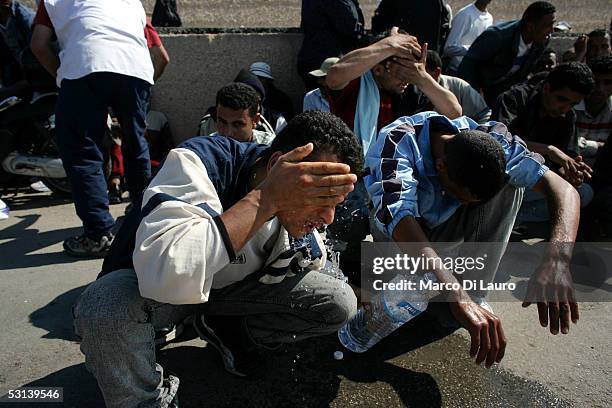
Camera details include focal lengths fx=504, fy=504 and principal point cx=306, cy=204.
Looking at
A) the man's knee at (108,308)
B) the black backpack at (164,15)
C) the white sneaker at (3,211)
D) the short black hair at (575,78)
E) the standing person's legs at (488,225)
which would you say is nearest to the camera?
the man's knee at (108,308)

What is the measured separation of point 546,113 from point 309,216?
2.58m

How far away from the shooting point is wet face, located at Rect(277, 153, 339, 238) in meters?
1.57

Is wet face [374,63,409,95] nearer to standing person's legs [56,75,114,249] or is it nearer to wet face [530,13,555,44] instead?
standing person's legs [56,75,114,249]

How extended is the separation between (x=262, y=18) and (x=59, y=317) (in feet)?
29.1

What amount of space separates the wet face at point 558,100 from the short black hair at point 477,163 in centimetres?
157

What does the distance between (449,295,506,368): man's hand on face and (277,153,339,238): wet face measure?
0.63 meters

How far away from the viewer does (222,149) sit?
180 centimetres

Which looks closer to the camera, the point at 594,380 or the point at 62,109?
the point at 594,380

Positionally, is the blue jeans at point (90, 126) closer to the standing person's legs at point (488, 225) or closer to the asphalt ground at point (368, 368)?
the asphalt ground at point (368, 368)

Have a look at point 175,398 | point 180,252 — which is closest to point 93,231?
point 175,398

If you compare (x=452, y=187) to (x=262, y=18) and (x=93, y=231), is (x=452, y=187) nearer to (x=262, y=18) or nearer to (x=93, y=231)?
(x=93, y=231)

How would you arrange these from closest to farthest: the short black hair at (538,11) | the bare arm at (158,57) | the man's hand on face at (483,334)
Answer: the man's hand on face at (483,334)
the bare arm at (158,57)
the short black hair at (538,11)

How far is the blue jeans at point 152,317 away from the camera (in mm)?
1545

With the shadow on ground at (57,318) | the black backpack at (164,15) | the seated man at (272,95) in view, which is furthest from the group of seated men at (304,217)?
the black backpack at (164,15)
